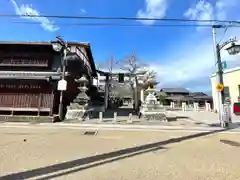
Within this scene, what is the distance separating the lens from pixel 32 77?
1608 centimetres

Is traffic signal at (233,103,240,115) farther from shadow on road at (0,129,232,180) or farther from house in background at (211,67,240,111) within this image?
shadow on road at (0,129,232,180)

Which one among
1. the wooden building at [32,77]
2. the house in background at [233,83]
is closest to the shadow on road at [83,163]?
the wooden building at [32,77]

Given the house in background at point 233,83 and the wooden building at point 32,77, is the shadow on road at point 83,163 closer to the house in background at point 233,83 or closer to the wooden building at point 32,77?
the wooden building at point 32,77

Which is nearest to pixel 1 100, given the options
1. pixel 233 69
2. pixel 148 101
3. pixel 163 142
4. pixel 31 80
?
pixel 31 80

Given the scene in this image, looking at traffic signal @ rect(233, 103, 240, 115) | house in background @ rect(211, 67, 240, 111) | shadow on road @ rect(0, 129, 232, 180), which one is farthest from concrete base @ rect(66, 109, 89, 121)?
house in background @ rect(211, 67, 240, 111)

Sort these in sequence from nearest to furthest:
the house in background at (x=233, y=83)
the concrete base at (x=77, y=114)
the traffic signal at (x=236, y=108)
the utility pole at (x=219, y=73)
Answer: the utility pole at (x=219, y=73)
the concrete base at (x=77, y=114)
the traffic signal at (x=236, y=108)
the house in background at (x=233, y=83)

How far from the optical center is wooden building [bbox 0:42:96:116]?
53.1 feet

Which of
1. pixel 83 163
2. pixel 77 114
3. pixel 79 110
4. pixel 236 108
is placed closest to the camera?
pixel 83 163

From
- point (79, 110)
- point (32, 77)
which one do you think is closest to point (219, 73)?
point (79, 110)

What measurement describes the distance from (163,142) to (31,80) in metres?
12.8

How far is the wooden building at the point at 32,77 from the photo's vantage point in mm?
16188

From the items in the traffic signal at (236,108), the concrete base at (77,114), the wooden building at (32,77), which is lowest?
the concrete base at (77,114)

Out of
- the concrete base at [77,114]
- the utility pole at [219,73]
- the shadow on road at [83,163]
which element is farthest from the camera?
the concrete base at [77,114]

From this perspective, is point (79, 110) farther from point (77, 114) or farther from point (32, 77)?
point (32, 77)
